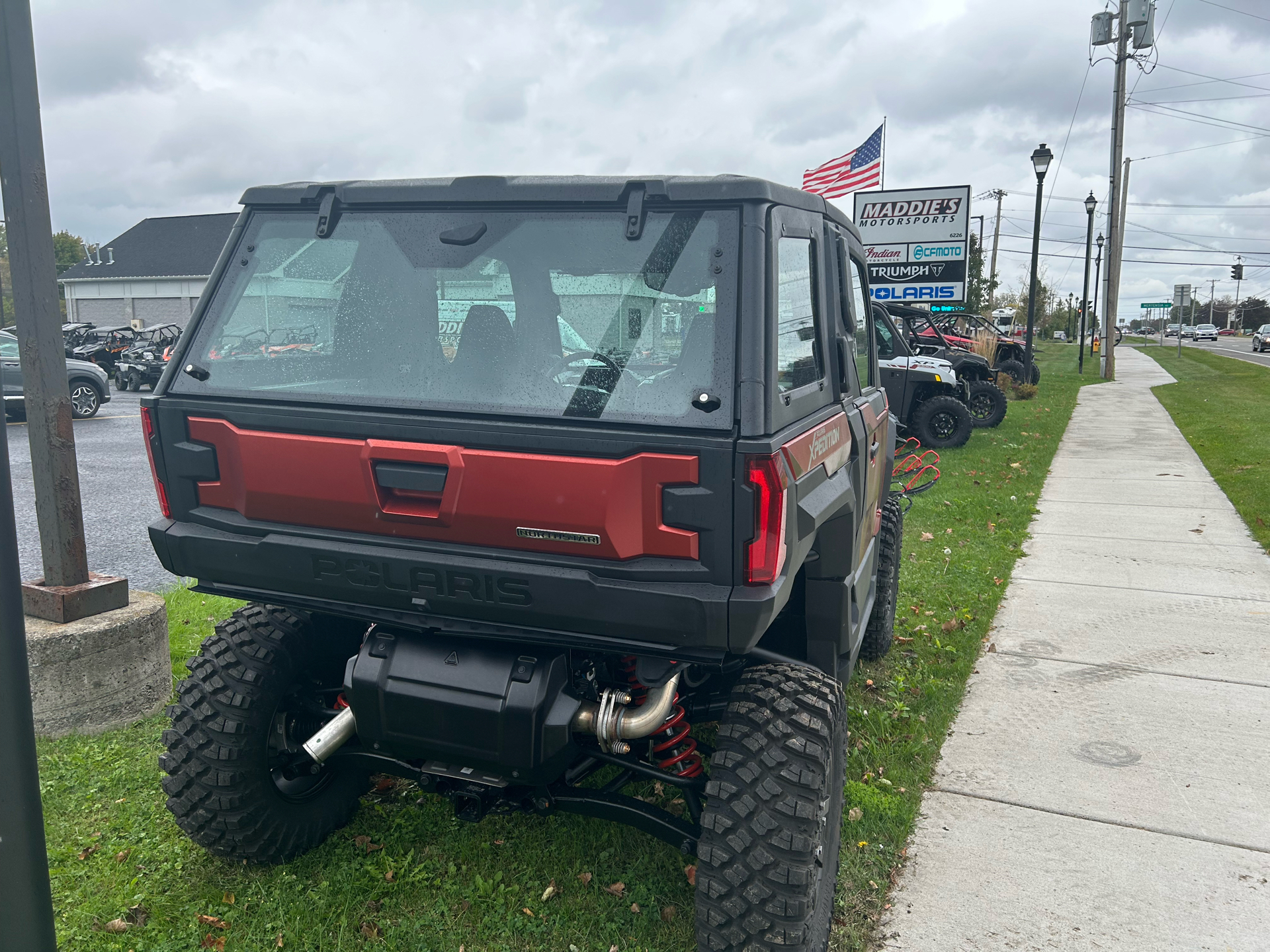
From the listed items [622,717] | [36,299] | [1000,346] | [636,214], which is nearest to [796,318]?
[636,214]

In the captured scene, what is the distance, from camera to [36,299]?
161 inches

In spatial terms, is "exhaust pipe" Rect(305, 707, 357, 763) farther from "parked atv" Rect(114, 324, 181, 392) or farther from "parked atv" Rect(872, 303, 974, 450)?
"parked atv" Rect(114, 324, 181, 392)

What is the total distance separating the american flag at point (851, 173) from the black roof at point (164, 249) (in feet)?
127

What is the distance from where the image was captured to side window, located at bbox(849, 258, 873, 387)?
4.13 meters

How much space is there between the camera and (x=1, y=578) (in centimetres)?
174

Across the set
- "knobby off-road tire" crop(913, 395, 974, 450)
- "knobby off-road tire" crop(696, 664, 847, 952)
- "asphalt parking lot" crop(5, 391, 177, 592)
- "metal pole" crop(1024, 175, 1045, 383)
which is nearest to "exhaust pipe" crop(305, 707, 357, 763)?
"knobby off-road tire" crop(696, 664, 847, 952)

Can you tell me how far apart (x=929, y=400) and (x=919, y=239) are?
682 cm

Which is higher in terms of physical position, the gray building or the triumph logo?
the gray building

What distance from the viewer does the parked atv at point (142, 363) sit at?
25484mm

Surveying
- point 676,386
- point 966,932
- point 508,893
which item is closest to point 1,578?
point 676,386

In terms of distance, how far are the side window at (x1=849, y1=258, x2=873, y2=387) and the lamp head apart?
884 inches

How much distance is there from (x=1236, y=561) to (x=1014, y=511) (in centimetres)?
227

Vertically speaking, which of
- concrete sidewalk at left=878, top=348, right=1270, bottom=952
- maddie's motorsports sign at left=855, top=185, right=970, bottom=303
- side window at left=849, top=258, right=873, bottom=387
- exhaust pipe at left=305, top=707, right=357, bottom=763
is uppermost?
maddie's motorsports sign at left=855, top=185, right=970, bottom=303

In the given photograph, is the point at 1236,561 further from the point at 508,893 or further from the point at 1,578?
the point at 1,578
